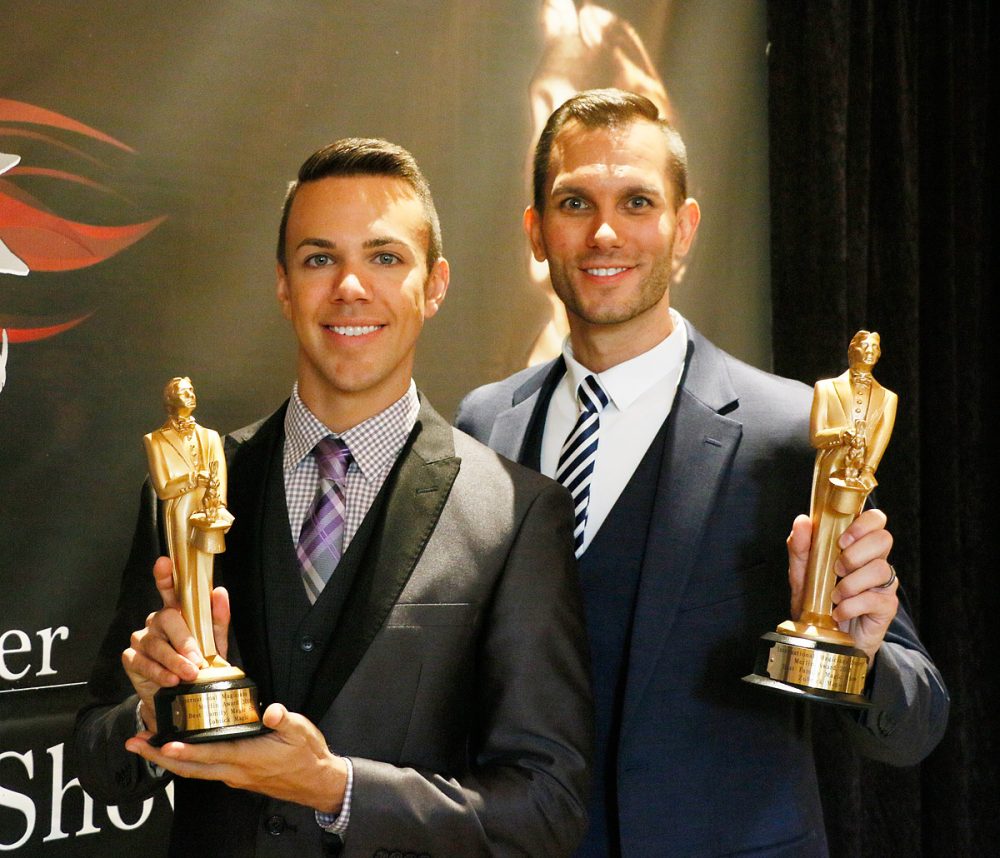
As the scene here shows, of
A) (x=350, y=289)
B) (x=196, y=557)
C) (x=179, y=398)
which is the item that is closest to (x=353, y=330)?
(x=350, y=289)

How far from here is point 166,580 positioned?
61.9 inches

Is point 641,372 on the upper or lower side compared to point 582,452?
upper

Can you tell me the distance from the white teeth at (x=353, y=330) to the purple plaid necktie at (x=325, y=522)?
156 millimetres

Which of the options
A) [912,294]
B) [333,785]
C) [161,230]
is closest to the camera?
[333,785]

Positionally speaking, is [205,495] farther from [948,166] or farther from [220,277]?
[948,166]

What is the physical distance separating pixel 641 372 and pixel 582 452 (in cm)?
19

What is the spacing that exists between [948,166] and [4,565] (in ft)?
8.68

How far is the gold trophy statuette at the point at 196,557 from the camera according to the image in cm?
144

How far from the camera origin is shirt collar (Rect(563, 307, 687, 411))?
7.09 ft

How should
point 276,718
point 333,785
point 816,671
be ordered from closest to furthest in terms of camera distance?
point 276,718 < point 333,785 < point 816,671

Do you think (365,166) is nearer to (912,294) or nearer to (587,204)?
(587,204)

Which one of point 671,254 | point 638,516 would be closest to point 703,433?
point 638,516

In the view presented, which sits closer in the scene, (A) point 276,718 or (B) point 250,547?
(A) point 276,718

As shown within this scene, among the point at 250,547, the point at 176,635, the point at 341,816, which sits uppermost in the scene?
the point at 250,547
